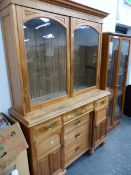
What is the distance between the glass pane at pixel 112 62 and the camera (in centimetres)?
230

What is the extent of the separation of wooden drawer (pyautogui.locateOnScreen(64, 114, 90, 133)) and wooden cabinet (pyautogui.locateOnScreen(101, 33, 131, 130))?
2.05ft

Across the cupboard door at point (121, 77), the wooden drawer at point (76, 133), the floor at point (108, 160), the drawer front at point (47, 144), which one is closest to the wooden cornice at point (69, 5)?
the cupboard door at point (121, 77)

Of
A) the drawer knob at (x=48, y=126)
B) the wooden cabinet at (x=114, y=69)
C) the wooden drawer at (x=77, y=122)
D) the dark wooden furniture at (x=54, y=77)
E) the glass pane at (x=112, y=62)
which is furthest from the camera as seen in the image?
the glass pane at (x=112, y=62)

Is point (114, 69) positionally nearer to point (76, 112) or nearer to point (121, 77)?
point (121, 77)

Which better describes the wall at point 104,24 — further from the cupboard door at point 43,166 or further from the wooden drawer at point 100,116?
the wooden drawer at point 100,116

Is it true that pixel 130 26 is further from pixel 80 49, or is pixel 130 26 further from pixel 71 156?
pixel 71 156

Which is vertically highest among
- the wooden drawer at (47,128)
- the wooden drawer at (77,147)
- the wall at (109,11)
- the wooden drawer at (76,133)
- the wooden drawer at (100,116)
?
the wall at (109,11)

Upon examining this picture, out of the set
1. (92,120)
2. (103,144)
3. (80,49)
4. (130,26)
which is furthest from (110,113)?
(130,26)

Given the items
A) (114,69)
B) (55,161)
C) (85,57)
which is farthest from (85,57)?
(55,161)

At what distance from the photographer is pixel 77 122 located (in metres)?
1.83

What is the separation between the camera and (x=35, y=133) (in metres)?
1.36

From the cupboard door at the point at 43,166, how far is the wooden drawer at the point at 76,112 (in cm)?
45

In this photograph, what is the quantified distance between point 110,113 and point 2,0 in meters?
2.37

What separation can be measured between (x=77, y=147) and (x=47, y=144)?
60 centimetres
